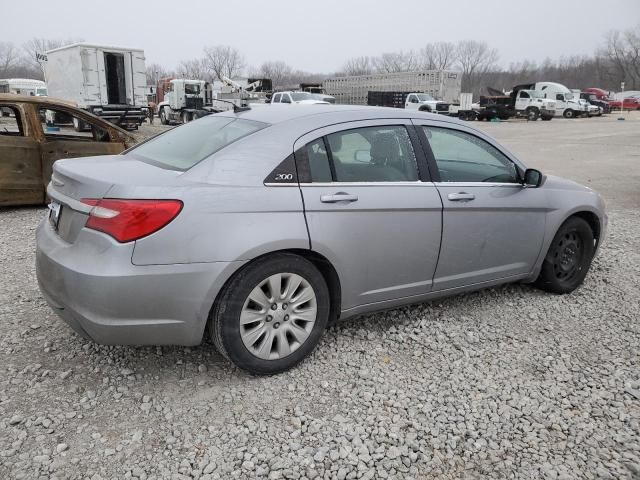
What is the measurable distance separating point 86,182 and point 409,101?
34.4 m

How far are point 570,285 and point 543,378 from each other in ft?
5.22

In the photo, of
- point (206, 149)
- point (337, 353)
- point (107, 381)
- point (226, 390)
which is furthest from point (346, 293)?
point (107, 381)

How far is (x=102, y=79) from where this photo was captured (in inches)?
859

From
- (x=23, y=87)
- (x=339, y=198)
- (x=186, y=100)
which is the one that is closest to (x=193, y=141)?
(x=339, y=198)

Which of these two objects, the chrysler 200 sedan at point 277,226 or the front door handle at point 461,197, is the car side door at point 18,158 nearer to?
the chrysler 200 sedan at point 277,226

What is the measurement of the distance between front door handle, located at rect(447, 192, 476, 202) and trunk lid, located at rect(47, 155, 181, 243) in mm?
1807

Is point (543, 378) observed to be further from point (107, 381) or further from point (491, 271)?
point (107, 381)

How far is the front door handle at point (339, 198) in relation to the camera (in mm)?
3091

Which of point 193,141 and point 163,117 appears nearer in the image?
point 193,141

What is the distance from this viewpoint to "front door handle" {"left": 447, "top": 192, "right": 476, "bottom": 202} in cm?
360

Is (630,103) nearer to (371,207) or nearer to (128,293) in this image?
(371,207)

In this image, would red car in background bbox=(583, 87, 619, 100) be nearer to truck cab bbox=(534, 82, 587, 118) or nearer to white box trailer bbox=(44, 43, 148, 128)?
truck cab bbox=(534, 82, 587, 118)

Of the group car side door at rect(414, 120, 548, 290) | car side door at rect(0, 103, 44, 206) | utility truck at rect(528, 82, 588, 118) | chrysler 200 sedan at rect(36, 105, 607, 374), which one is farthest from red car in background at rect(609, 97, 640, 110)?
chrysler 200 sedan at rect(36, 105, 607, 374)

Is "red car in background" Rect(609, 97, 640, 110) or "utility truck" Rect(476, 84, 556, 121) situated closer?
"utility truck" Rect(476, 84, 556, 121)
